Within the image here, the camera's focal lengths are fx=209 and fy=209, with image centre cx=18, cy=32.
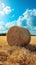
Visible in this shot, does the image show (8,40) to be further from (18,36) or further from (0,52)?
(0,52)

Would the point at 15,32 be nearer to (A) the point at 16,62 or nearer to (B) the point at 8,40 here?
(B) the point at 8,40

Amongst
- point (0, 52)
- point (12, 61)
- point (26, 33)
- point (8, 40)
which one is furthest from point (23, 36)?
point (12, 61)

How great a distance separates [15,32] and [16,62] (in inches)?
82.2

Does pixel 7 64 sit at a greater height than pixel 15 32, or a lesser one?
lesser

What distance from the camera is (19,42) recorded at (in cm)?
524

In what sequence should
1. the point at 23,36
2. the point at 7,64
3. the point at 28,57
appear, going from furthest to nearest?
the point at 23,36, the point at 28,57, the point at 7,64

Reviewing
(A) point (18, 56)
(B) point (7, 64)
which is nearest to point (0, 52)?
(A) point (18, 56)

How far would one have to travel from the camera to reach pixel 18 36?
5281mm

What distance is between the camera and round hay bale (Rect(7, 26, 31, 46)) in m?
5.19

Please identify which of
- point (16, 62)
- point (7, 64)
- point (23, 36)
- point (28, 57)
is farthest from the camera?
point (23, 36)

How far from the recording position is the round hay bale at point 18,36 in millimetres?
5191

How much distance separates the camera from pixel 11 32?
17.7ft

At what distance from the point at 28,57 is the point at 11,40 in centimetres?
192

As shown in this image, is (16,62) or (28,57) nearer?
(16,62)
